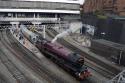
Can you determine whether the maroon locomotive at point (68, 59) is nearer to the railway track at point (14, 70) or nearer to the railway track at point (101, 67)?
the railway track at point (101, 67)

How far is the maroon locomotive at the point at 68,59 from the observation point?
26.7m

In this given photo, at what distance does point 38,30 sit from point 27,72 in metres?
28.4

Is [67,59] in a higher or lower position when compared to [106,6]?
lower

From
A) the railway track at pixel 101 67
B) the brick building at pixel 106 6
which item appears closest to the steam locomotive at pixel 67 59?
the railway track at pixel 101 67

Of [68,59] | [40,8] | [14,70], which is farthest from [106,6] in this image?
[14,70]

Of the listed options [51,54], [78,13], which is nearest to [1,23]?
[78,13]

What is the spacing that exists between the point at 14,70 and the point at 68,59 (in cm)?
845

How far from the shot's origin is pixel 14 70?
96.4ft

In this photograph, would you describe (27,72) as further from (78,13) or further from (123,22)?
(78,13)

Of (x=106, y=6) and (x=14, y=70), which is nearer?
(x=14, y=70)

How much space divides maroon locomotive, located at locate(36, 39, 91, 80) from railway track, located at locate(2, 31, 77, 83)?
2034 mm

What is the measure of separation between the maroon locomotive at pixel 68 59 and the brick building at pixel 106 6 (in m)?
34.5

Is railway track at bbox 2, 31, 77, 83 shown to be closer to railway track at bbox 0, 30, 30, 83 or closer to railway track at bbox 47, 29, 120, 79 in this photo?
railway track at bbox 0, 30, 30, 83

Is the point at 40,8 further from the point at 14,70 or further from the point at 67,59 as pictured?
the point at 67,59
